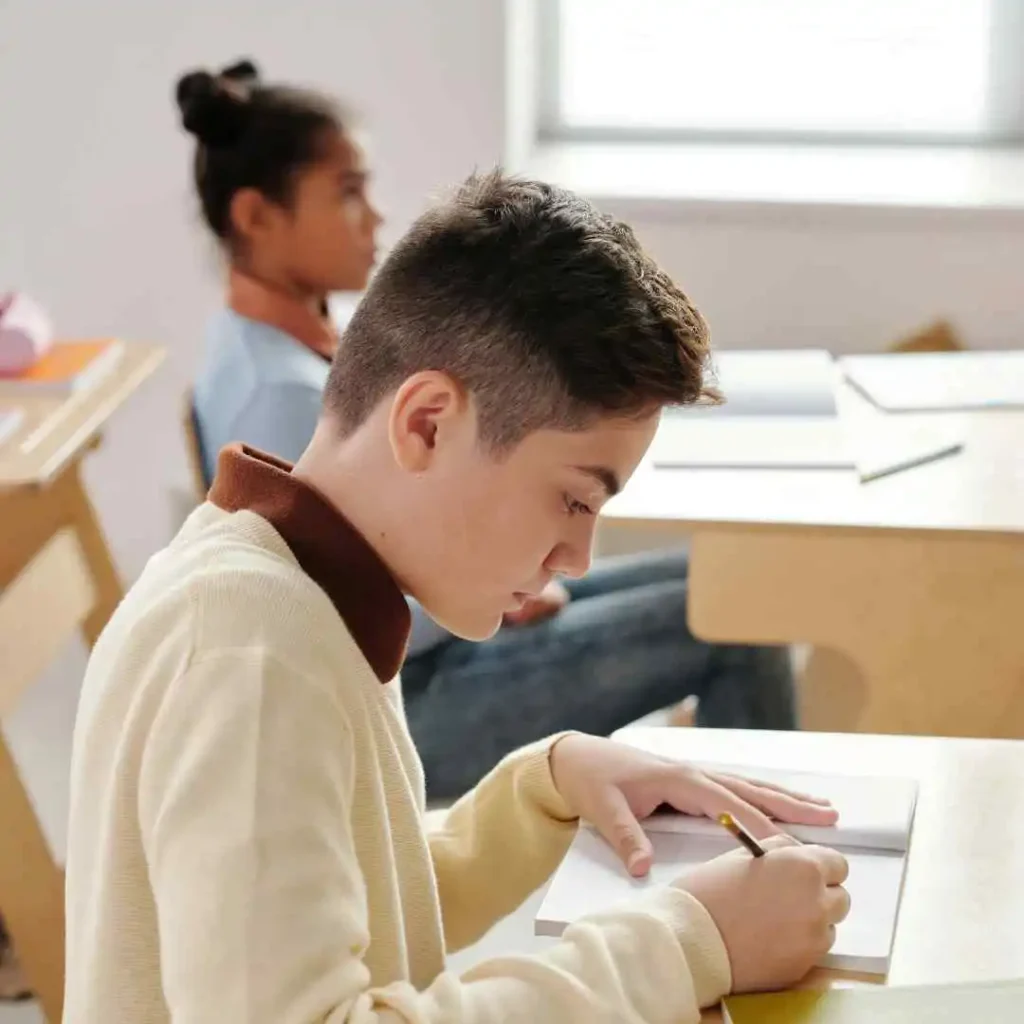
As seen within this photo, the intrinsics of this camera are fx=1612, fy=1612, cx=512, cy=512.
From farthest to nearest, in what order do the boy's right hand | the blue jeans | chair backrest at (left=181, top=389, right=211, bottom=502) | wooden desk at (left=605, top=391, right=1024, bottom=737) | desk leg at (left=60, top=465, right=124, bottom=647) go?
desk leg at (left=60, top=465, right=124, bottom=647) < chair backrest at (left=181, top=389, right=211, bottom=502) < the blue jeans < wooden desk at (left=605, top=391, right=1024, bottom=737) < the boy's right hand

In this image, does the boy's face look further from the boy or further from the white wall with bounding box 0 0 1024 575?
the white wall with bounding box 0 0 1024 575

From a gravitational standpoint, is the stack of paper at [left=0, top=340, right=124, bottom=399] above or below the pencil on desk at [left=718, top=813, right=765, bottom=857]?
below

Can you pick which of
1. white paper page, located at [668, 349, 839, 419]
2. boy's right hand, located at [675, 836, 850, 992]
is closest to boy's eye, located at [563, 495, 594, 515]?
boy's right hand, located at [675, 836, 850, 992]

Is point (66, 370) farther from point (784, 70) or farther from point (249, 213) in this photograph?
point (784, 70)

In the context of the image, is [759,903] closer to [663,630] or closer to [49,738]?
[663,630]

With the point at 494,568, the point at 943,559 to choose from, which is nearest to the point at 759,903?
the point at 494,568

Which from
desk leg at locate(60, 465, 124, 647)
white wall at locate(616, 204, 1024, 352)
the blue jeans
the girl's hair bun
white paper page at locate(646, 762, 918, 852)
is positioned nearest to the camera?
white paper page at locate(646, 762, 918, 852)

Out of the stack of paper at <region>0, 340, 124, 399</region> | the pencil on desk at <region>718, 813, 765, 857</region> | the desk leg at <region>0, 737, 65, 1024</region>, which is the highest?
the pencil on desk at <region>718, 813, 765, 857</region>

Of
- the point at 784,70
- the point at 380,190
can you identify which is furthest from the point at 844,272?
the point at 380,190

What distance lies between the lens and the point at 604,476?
2.96ft

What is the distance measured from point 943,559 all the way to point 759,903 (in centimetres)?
85

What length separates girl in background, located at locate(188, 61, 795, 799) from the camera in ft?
5.81

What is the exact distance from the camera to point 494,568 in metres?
0.92

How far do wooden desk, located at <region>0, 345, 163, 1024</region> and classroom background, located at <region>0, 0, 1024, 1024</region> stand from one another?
2.07 feet
